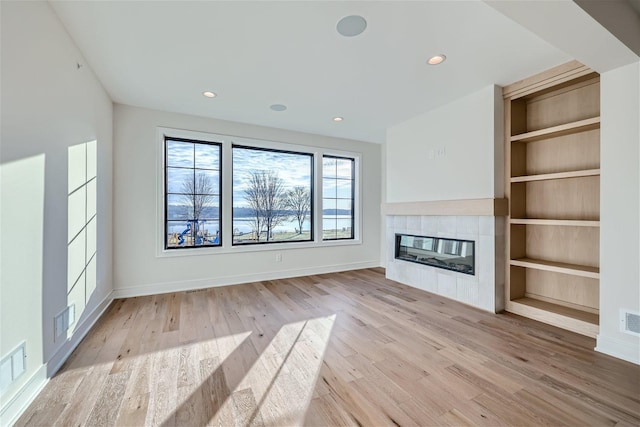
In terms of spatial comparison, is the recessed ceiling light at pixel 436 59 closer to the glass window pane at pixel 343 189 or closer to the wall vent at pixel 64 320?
the glass window pane at pixel 343 189

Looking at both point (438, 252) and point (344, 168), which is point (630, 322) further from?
point (344, 168)

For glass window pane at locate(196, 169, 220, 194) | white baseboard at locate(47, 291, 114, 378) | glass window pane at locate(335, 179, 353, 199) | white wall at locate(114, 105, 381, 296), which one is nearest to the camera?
white baseboard at locate(47, 291, 114, 378)

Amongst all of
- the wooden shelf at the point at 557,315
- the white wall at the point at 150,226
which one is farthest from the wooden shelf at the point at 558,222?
the white wall at the point at 150,226

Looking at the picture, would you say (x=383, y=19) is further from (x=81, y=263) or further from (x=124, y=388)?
(x=81, y=263)

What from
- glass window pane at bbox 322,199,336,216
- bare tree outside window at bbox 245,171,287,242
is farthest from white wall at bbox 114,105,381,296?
glass window pane at bbox 322,199,336,216

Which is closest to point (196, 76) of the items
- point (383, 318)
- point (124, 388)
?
point (124, 388)

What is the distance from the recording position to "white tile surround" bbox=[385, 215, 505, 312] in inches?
117

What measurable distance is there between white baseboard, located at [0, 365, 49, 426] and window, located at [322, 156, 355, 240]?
382 cm

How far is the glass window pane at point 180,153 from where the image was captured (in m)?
3.86

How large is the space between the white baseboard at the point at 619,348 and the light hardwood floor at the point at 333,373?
84 mm

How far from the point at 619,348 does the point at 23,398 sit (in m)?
3.98

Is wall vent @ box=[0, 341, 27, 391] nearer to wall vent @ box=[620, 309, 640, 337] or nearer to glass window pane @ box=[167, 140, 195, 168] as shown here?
glass window pane @ box=[167, 140, 195, 168]

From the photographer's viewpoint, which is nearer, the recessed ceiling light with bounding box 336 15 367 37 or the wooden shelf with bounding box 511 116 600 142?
the recessed ceiling light with bounding box 336 15 367 37

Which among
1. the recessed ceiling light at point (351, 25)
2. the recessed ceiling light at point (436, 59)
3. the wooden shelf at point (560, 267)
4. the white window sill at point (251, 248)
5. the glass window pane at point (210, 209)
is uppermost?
the recessed ceiling light at point (436, 59)
